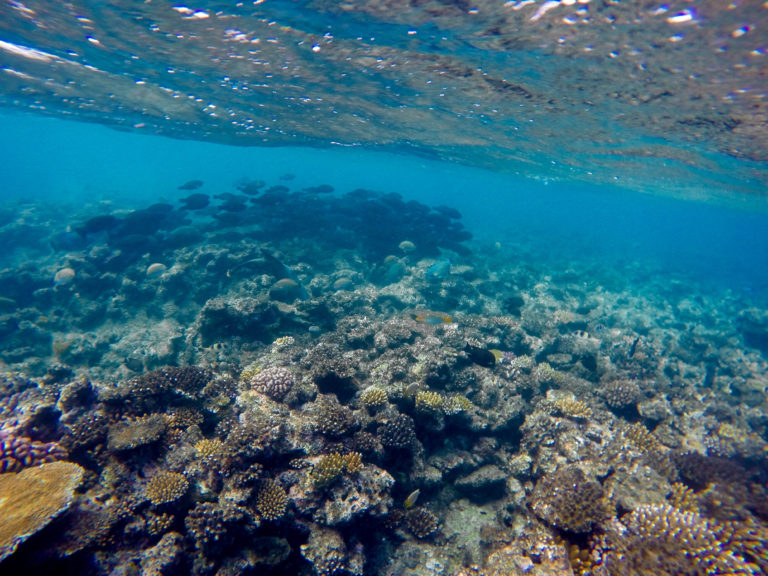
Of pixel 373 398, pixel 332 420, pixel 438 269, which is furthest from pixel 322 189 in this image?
pixel 332 420

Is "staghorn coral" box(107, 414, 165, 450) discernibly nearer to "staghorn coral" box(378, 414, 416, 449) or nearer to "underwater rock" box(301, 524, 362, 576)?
"underwater rock" box(301, 524, 362, 576)

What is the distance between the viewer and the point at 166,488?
4.88 meters

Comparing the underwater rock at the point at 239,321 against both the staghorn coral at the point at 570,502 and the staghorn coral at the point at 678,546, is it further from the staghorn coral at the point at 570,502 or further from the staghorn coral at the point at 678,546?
the staghorn coral at the point at 678,546

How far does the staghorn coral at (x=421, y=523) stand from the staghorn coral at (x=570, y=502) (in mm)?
1793

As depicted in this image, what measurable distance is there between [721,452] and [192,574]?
476 inches

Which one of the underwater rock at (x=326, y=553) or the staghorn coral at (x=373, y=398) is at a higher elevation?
the staghorn coral at (x=373, y=398)

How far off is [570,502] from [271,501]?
4.66m

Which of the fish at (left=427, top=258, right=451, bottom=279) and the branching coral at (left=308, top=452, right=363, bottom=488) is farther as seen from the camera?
the fish at (left=427, top=258, right=451, bottom=279)

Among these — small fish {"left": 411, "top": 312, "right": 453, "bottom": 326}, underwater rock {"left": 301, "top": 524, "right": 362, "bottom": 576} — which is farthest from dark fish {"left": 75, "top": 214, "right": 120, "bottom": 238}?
underwater rock {"left": 301, "top": 524, "right": 362, "bottom": 576}

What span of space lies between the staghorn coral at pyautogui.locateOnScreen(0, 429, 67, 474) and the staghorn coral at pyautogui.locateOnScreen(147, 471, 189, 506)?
1.85 metres

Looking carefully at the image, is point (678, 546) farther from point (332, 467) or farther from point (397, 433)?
point (332, 467)

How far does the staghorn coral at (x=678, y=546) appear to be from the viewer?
4.40 meters

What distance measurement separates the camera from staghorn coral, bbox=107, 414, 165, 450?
5.41 metres

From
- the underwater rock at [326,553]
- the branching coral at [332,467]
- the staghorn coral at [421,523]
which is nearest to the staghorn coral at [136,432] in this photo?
the branching coral at [332,467]
